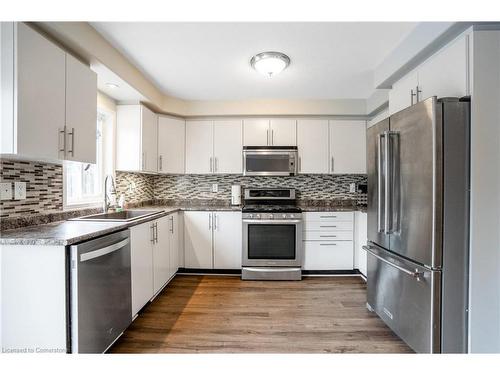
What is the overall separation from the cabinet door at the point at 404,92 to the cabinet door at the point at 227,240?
2.05 m

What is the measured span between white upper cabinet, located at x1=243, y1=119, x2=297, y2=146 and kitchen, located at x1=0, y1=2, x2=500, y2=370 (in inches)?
0.8

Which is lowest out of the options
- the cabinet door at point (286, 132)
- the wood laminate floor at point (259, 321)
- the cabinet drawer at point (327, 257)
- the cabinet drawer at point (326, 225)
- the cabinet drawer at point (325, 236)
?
the wood laminate floor at point (259, 321)

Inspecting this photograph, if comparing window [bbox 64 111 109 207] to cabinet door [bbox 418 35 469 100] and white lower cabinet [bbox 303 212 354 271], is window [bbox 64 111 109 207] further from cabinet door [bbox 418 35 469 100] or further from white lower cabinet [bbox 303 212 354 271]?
cabinet door [bbox 418 35 469 100]

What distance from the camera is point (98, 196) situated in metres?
2.64

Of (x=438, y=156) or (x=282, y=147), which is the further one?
(x=282, y=147)

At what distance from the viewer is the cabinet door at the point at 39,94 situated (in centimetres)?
132

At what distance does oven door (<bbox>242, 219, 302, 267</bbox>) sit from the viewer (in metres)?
3.09

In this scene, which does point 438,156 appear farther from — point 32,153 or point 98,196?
point 98,196

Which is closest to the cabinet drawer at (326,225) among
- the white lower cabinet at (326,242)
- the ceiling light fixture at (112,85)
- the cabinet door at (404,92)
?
the white lower cabinet at (326,242)

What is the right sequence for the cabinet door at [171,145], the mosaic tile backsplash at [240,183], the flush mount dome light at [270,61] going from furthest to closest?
the mosaic tile backsplash at [240,183] → the cabinet door at [171,145] → the flush mount dome light at [270,61]

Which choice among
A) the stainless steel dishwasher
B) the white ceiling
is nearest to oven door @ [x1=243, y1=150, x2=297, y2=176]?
the white ceiling

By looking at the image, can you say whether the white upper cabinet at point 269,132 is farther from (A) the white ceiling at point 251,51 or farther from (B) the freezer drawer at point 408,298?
(B) the freezer drawer at point 408,298

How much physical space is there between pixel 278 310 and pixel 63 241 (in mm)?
1824

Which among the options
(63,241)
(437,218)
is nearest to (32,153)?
(63,241)
